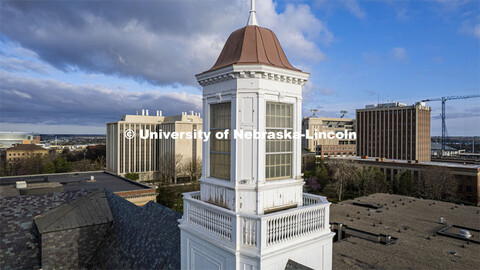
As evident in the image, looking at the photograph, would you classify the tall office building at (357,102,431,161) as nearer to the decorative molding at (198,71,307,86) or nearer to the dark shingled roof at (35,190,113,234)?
the dark shingled roof at (35,190,113,234)

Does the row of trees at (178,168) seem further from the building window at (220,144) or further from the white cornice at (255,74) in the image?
the white cornice at (255,74)

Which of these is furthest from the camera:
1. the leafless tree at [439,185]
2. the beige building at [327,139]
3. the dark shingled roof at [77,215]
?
the beige building at [327,139]

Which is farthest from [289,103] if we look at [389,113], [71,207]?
[389,113]

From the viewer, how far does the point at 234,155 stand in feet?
21.5

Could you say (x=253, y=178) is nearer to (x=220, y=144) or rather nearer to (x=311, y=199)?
(x=220, y=144)

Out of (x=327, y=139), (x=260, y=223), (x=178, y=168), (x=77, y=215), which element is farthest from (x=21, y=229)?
(x=327, y=139)

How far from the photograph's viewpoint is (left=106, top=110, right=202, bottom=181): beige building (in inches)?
3199

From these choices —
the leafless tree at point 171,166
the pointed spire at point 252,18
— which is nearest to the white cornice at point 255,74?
the pointed spire at point 252,18

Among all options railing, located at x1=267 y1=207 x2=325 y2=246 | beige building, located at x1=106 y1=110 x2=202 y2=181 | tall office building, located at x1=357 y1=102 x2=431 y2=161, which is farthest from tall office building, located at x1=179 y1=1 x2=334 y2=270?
tall office building, located at x1=357 y1=102 x2=431 y2=161

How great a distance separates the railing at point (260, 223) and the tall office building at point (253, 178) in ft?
0.07

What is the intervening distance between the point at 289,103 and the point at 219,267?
4.23 m

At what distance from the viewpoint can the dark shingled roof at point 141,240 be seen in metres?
9.62

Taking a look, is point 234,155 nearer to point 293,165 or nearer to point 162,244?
point 293,165

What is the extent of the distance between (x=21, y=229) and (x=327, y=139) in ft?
414
